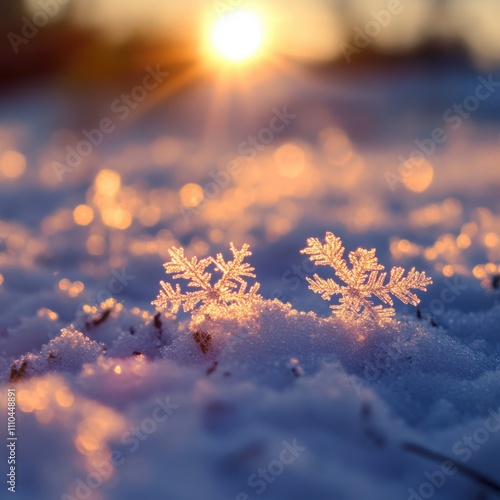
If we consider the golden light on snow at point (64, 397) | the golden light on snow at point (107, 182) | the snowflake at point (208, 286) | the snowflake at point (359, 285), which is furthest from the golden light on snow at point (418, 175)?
the golden light on snow at point (64, 397)

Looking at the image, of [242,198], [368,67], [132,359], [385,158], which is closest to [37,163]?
[242,198]

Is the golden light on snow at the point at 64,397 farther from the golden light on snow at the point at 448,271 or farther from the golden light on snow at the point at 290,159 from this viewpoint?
the golden light on snow at the point at 290,159

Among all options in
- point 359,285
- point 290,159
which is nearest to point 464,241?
point 359,285

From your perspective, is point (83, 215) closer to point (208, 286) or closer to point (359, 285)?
point (208, 286)

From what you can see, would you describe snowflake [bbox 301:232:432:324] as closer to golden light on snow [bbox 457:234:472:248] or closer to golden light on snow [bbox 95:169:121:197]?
golden light on snow [bbox 457:234:472:248]

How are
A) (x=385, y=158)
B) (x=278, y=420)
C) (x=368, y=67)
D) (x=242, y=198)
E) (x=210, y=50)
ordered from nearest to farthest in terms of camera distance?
(x=278, y=420)
(x=242, y=198)
(x=385, y=158)
(x=210, y=50)
(x=368, y=67)

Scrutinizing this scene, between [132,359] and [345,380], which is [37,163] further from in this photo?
[345,380]
